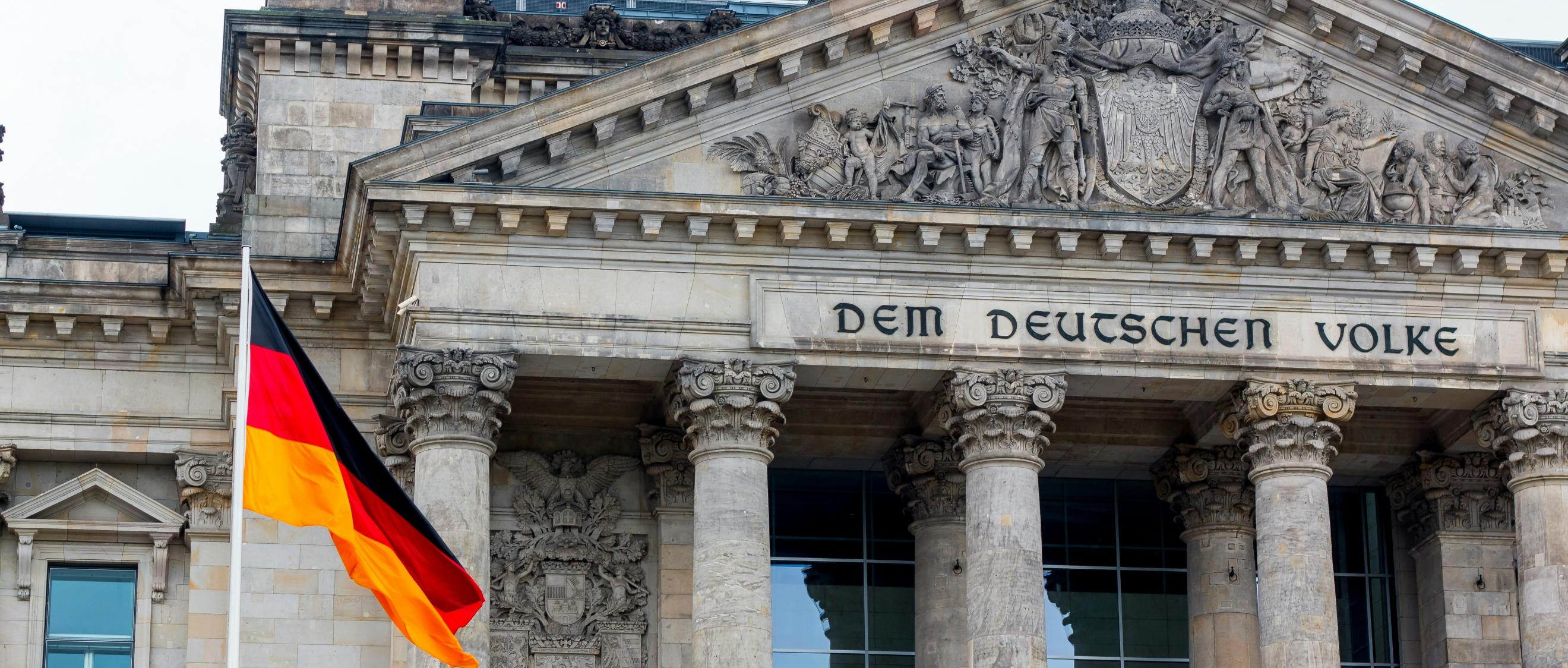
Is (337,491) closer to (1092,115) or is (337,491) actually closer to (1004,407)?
(1004,407)

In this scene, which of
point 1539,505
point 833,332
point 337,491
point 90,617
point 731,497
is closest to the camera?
point 337,491

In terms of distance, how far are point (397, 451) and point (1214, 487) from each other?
1188 cm

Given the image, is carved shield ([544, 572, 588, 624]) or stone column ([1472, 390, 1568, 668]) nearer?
stone column ([1472, 390, 1568, 668])

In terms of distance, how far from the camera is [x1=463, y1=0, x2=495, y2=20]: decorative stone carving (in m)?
43.3

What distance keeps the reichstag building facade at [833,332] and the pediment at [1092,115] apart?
60 millimetres

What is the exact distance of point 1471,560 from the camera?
41969 mm

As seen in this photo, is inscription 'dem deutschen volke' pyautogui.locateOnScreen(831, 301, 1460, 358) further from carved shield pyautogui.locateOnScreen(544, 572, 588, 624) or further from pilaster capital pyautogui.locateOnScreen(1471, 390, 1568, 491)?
carved shield pyautogui.locateOnScreen(544, 572, 588, 624)

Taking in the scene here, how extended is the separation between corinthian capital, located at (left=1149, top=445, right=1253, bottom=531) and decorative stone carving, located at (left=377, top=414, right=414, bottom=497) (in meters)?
11.2

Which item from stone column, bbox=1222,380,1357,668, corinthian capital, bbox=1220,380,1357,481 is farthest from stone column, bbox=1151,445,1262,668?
corinthian capital, bbox=1220,380,1357,481

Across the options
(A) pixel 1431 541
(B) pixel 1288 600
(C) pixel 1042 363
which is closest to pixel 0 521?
(C) pixel 1042 363

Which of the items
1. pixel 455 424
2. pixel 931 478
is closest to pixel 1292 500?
pixel 931 478

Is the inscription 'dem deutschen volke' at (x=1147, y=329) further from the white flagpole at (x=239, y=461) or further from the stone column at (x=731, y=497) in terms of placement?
the white flagpole at (x=239, y=461)

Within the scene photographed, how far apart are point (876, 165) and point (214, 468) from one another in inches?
→ 402

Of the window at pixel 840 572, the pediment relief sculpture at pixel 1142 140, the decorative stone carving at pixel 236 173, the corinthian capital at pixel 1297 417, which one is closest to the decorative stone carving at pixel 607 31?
the decorative stone carving at pixel 236 173
